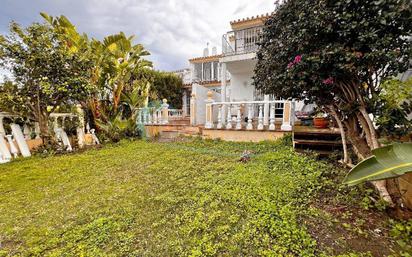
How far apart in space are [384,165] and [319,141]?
3.15m

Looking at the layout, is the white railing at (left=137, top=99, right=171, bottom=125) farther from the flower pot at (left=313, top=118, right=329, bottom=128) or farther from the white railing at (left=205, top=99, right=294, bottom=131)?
the flower pot at (left=313, top=118, right=329, bottom=128)

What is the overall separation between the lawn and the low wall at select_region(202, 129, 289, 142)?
1.79 m

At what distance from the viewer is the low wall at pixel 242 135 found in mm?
5948

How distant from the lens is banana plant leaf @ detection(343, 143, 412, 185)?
1286 millimetres

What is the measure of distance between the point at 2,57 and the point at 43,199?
4.87 m

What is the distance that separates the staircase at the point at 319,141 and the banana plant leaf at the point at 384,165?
2.82 metres

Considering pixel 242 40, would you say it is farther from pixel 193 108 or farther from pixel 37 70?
pixel 37 70

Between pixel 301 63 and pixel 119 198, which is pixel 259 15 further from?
pixel 119 198

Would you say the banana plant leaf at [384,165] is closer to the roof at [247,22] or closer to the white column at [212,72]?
the roof at [247,22]

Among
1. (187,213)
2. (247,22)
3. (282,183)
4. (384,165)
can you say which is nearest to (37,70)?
(187,213)

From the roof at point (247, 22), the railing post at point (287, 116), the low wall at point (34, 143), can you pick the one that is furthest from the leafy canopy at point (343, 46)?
the low wall at point (34, 143)

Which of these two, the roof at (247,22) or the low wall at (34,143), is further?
the roof at (247,22)

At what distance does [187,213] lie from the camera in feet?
7.61

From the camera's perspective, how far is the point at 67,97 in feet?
19.9
